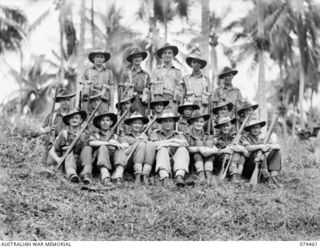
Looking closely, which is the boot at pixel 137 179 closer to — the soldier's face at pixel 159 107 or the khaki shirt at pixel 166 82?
the soldier's face at pixel 159 107

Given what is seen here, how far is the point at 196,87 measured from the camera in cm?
1015

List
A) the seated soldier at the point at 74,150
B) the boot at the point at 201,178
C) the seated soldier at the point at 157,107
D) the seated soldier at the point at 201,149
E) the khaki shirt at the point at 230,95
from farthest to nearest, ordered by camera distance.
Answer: the khaki shirt at the point at 230,95
the seated soldier at the point at 157,107
the seated soldier at the point at 201,149
the boot at the point at 201,178
the seated soldier at the point at 74,150

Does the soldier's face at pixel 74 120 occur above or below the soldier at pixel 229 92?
below

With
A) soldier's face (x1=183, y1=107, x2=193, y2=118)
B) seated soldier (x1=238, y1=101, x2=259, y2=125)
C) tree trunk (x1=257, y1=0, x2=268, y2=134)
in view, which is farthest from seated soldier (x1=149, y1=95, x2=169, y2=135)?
tree trunk (x1=257, y1=0, x2=268, y2=134)

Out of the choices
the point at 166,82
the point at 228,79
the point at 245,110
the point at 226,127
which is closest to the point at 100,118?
the point at 166,82

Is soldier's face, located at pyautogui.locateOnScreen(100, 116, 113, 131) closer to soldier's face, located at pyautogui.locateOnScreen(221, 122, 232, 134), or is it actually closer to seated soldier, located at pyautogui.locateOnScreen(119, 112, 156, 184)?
seated soldier, located at pyautogui.locateOnScreen(119, 112, 156, 184)

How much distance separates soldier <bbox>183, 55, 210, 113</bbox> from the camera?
10.1m

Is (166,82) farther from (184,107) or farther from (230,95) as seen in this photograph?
(230,95)

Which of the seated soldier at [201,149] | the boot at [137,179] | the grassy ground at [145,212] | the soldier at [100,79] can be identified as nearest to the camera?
the grassy ground at [145,212]

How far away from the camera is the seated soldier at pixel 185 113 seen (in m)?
9.37

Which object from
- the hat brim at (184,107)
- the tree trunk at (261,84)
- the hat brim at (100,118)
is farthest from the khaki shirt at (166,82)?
the tree trunk at (261,84)

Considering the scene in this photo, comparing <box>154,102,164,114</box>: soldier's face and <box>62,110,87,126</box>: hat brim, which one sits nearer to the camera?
<box>62,110,87,126</box>: hat brim

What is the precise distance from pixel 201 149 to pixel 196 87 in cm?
174

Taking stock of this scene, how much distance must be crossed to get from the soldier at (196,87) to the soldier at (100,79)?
141cm
